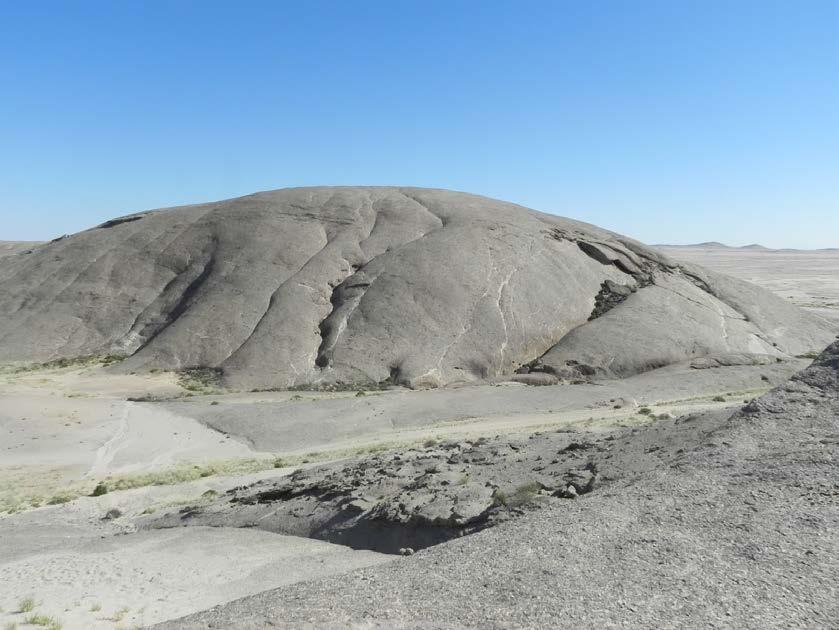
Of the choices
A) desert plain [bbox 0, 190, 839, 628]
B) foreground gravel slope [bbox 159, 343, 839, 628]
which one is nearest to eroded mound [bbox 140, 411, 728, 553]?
desert plain [bbox 0, 190, 839, 628]

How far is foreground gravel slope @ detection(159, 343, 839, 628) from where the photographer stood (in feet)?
21.9

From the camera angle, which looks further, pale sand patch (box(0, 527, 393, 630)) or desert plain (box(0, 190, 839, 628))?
pale sand patch (box(0, 527, 393, 630))

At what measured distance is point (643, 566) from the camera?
299 inches

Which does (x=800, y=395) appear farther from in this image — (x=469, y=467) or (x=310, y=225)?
(x=310, y=225)

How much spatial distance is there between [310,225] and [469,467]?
30.2 metres

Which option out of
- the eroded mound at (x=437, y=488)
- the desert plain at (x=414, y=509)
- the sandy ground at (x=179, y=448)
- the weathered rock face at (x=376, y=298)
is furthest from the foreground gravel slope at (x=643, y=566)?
the weathered rock face at (x=376, y=298)

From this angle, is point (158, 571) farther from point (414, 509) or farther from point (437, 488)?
point (437, 488)

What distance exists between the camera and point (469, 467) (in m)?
15.2

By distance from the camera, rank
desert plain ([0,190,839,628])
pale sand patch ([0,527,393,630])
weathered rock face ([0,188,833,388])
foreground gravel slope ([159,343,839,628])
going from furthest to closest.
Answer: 1. weathered rock face ([0,188,833,388])
2. pale sand patch ([0,527,393,630])
3. desert plain ([0,190,839,628])
4. foreground gravel slope ([159,343,839,628])

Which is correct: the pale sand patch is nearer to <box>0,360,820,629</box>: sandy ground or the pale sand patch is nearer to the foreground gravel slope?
<box>0,360,820,629</box>: sandy ground

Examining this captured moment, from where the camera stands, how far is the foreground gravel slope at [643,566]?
668 centimetres

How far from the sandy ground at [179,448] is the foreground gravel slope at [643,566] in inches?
142

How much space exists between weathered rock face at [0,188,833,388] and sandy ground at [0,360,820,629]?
3.15 metres

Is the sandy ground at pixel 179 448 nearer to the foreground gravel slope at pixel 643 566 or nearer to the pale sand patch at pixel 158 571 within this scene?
the pale sand patch at pixel 158 571
